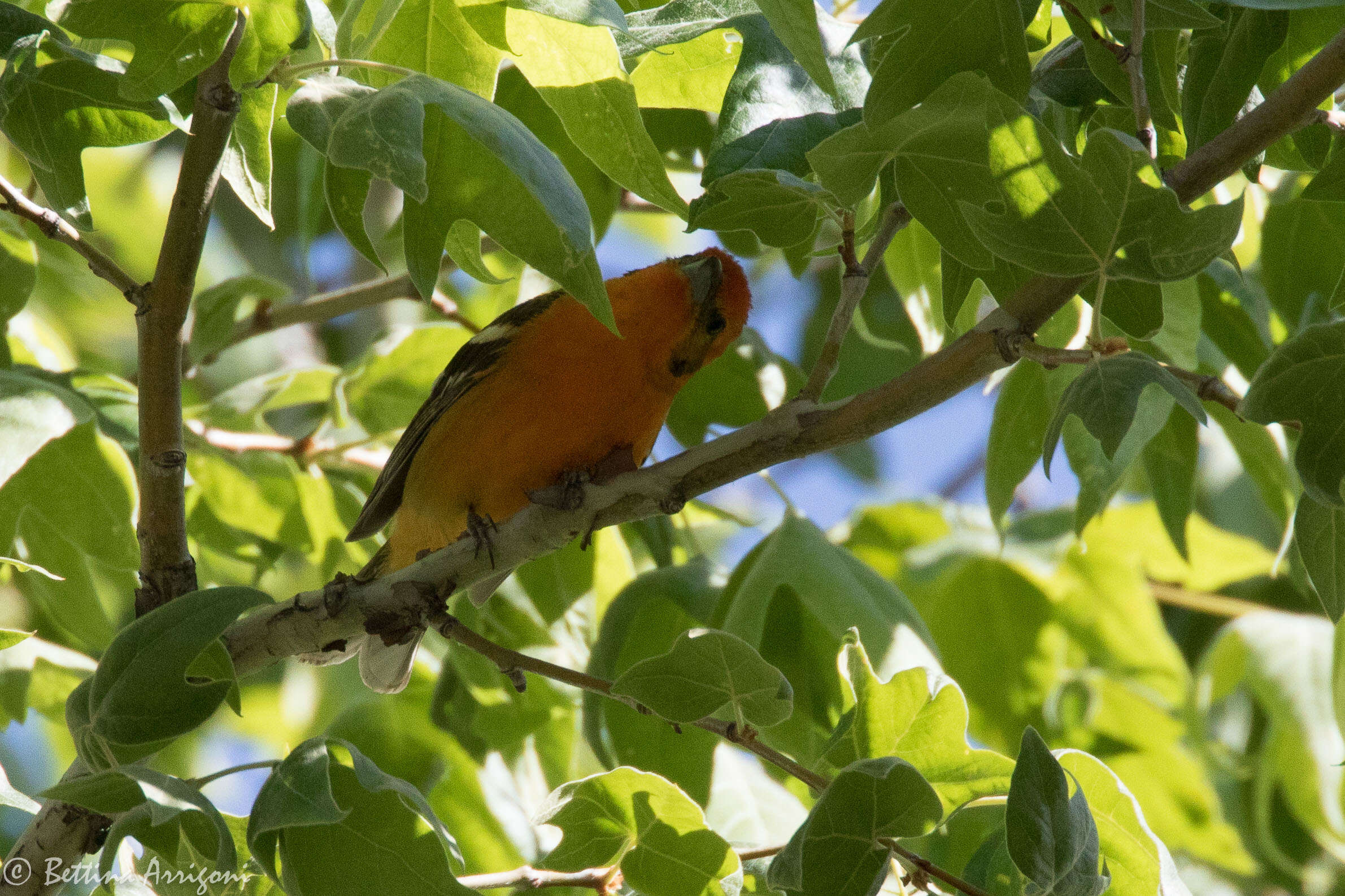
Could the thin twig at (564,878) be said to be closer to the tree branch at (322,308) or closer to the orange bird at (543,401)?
the orange bird at (543,401)


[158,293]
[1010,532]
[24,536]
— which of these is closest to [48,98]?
[158,293]

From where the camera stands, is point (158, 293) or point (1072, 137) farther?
point (1072, 137)

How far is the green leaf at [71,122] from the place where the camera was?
7.03ft

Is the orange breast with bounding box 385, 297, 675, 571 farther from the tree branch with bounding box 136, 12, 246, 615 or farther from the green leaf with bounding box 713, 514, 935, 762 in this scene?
the tree branch with bounding box 136, 12, 246, 615

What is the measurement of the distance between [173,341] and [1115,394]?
1.65m

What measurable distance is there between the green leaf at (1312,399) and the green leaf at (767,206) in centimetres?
74

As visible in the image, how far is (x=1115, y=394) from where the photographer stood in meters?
1.88

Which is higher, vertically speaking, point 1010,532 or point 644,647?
point 644,647

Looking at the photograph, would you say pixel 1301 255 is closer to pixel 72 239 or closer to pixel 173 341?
pixel 173 341

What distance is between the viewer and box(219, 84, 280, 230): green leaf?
2139 mm

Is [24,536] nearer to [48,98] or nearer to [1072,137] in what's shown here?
[48,98]

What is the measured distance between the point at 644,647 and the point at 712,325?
1.10m

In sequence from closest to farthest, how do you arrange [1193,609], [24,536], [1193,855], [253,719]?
[24,536], [1193,855], [1193,609], [253,719]

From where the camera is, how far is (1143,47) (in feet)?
7.49
